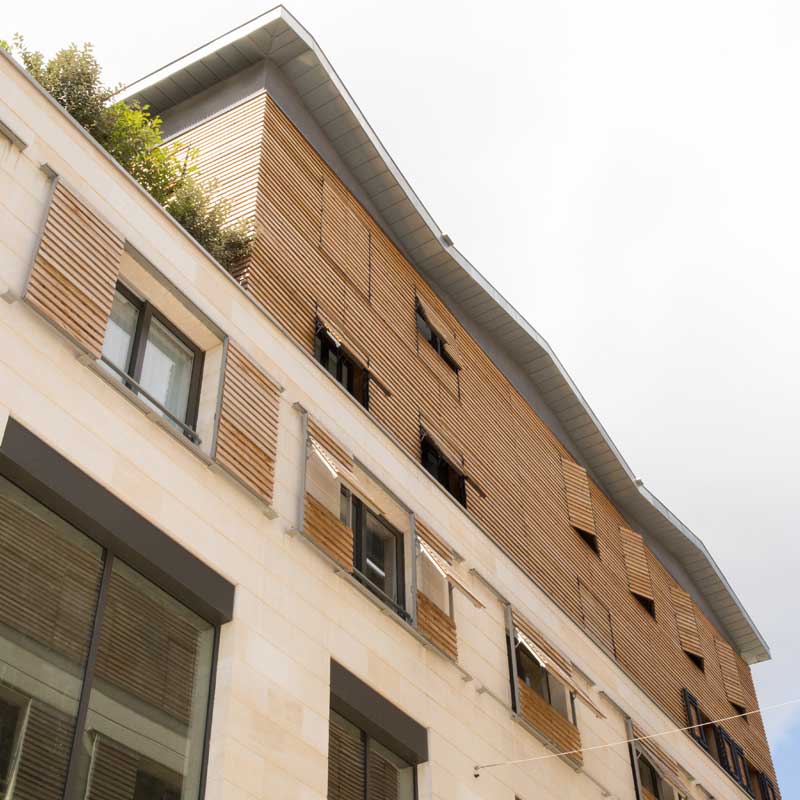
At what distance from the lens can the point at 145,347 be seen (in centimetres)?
1478

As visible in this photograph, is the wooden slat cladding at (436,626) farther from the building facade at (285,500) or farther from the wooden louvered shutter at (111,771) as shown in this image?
the wooden louvered shutter at (111,771)

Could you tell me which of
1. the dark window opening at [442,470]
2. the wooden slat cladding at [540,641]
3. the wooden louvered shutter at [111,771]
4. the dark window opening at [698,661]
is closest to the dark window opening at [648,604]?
the dark window opening at [698,661]

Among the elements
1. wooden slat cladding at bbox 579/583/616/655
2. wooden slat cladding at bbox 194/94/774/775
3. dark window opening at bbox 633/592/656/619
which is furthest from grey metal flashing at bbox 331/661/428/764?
dark window opening at bbox 633/592/656/619

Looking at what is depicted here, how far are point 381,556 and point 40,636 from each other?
7886mm

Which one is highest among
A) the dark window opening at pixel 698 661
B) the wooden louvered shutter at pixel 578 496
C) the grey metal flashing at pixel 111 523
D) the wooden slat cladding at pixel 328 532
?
the wooden louvered shutter at pixel 578 496

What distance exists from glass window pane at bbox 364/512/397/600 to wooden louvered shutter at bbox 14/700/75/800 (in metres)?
7.25

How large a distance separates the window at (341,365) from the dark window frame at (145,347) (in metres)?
3.42

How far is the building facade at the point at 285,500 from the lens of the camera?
11.9 metres

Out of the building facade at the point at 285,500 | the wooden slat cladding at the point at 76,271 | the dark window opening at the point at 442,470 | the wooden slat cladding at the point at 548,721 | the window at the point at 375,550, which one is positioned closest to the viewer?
the building facade at the point at 285,500

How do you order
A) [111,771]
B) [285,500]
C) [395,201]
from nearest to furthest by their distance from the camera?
[111,771], [285,500], [395,201]

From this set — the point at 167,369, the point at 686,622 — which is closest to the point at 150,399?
→ the point at 167,369

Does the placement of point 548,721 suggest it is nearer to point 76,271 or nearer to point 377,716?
point 377,716

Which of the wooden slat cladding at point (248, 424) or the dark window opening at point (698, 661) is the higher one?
the dark window opening at point (698, 661)

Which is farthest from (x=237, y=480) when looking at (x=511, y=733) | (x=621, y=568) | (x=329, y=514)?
(x=621, y=568)
